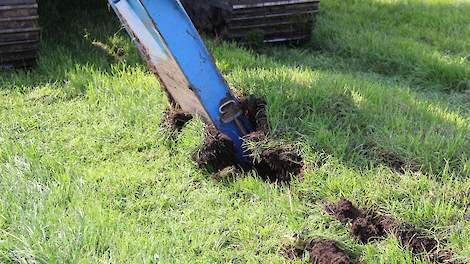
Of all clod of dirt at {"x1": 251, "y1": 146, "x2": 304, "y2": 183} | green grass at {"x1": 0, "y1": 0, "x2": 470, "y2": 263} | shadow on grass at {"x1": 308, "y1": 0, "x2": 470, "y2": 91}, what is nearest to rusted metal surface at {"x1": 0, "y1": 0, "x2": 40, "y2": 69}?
green grass at {"x1": 0, "y1": 0, "x2": 470, "y2": 263}

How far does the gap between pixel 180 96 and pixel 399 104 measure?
1.31 metres

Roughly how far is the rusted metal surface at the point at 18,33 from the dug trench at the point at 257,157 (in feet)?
6.42

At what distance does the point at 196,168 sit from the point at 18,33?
2.07 metres

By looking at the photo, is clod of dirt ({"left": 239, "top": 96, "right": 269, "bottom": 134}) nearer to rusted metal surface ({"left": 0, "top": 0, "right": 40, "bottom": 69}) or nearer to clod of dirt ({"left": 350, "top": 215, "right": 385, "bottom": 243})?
clod of dirt ({"left": 350, "top": 215, "right": 385, "bottom": 243})

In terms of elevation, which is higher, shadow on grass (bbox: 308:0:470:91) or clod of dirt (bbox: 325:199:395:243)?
clod of dirt (bbox: 325:199:395:243)

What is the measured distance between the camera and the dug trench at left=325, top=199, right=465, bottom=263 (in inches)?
105

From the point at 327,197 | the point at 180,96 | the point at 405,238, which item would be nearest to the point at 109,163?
the point at 180,96

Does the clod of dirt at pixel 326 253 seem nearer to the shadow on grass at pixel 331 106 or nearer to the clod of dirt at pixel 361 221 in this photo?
the clod of dirt at pixel 361 221

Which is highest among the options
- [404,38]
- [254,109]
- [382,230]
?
[254,109]

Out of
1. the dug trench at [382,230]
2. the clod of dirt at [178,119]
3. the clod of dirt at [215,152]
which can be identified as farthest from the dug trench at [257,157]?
the dug trench at [382,230]

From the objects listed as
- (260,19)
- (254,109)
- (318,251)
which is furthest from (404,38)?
(318,251)

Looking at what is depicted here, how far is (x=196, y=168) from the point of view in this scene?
11.3 feet

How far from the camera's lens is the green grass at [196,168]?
9.05 ft

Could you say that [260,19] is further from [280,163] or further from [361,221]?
[361,221]
